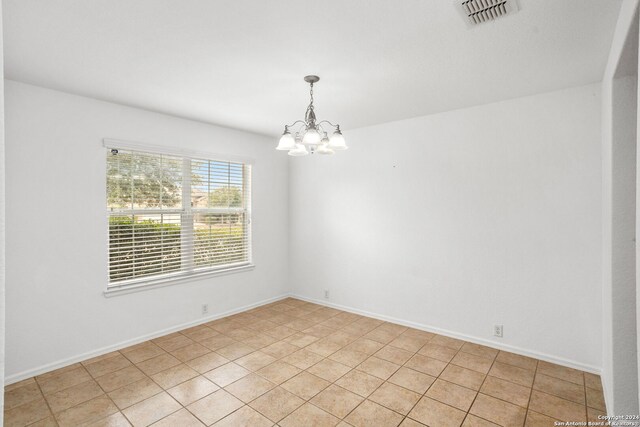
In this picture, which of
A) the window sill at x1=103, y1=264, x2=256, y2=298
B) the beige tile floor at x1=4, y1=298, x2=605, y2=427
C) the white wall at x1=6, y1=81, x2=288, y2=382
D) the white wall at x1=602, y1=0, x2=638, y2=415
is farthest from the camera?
the window sill at x1=103, y1=264, x2=256, y2=298

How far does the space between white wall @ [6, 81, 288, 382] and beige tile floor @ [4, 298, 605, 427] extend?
255mm

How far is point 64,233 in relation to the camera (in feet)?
10.4

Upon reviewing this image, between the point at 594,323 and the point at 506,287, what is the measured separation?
731mm

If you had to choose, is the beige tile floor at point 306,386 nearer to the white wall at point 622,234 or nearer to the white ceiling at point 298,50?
the white wall at point 622,234

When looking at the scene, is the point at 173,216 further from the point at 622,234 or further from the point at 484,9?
the point at 622,234

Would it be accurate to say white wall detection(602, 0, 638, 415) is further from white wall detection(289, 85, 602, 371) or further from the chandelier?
the chandelier

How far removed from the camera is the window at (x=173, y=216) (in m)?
3.57

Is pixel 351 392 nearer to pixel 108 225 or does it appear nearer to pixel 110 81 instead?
pixel 108 225

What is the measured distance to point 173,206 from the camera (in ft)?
13.1

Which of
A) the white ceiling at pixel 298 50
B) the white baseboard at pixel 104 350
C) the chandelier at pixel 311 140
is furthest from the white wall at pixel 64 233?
the chandelier at pixel 311 140

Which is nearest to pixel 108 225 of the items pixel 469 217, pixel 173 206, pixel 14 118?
pixel 173 206

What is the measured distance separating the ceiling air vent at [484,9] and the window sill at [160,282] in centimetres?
376

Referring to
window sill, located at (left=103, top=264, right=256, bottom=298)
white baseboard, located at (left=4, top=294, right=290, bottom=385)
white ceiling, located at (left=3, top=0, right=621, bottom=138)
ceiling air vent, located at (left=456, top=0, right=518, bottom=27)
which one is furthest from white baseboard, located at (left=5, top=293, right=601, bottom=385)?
ceiling air vent, located at (left=456, top=0, right=518, bottom=27)

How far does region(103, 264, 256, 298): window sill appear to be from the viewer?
3.49 m
